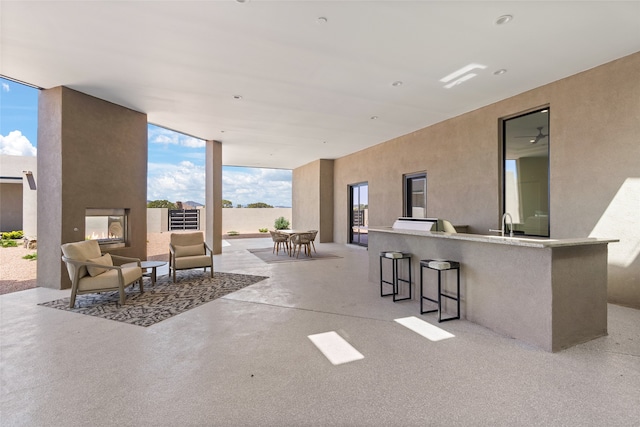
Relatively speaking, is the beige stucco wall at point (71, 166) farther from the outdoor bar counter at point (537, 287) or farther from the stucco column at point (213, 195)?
the outdoor bar counter at point (537, 287)

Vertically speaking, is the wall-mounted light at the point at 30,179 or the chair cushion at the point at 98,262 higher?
the wall-mounted light at the point at 30,179

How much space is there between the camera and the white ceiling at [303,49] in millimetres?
3041

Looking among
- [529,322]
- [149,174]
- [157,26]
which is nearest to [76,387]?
[157,26]

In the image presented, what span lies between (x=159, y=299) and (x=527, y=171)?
6468mm

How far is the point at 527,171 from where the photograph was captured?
17.7ft

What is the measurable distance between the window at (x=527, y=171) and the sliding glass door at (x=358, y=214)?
531cm

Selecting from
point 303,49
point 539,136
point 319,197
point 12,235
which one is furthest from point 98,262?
point 12,235

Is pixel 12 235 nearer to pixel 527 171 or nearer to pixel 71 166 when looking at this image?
pixel 71 166

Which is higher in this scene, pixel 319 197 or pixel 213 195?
pixel 319 197

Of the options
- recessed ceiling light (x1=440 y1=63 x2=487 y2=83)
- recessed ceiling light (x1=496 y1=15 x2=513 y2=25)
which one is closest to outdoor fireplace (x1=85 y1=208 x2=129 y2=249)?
recessed ceiling light (x1=440 y1=63 x2=487 y2=83)

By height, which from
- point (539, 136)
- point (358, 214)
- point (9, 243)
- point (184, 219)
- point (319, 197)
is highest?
point (539, 136)

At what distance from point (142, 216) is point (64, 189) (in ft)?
5.16

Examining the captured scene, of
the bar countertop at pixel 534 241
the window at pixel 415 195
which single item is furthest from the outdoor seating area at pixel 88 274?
the window at pixel 415 195

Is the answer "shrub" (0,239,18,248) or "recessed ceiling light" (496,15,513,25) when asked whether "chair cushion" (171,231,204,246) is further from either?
"shrub" (0,239,18,248)
